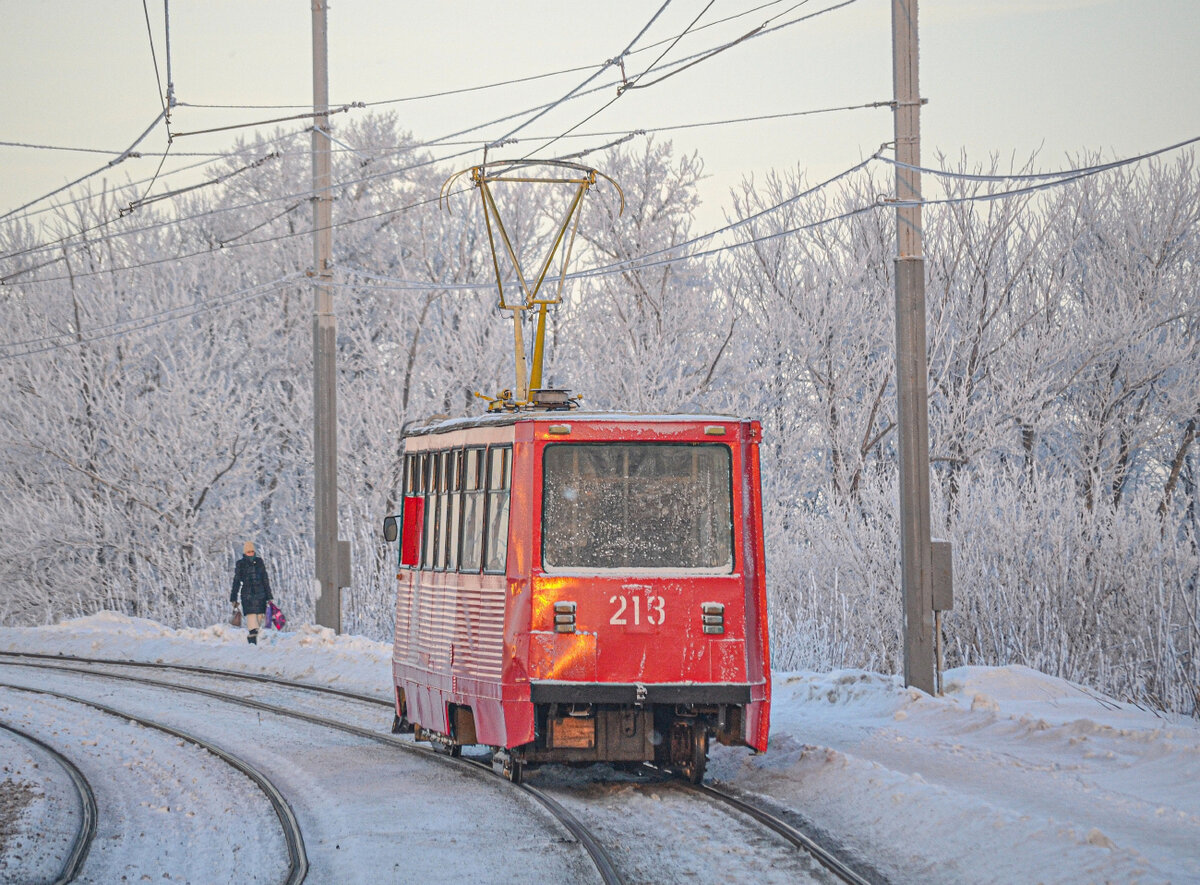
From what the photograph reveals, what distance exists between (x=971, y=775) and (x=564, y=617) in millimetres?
2883

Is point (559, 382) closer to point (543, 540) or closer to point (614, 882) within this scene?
point (543, 540)

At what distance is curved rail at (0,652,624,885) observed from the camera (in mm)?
8109

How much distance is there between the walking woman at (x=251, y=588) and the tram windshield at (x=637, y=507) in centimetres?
1397

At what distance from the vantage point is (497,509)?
10336 mm

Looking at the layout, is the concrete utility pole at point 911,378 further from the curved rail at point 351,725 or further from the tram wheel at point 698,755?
the curved rail at point 351,725

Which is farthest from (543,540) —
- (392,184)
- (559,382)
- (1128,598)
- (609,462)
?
(392,184)

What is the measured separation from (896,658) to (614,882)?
10946 millimetres

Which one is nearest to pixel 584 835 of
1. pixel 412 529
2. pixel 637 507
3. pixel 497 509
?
pixel 637 507

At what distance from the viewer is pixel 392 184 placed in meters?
37.8

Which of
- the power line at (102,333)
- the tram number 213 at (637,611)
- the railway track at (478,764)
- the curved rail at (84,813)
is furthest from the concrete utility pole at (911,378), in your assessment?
the power line at (102,333)

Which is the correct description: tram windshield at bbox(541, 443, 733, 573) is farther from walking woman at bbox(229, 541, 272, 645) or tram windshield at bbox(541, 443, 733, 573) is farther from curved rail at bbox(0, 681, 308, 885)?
walking woman at bbox(229, 541, 272, 645)

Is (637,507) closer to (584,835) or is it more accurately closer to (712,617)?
(712,617)

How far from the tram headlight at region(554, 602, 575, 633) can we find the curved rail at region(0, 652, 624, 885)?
1112 mm

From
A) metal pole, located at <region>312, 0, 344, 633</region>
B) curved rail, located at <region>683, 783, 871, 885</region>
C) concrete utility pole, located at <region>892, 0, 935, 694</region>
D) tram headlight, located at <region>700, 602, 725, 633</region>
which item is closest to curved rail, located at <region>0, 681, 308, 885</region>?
curved rail, located at <region>683, 783, 871, 885</region>
